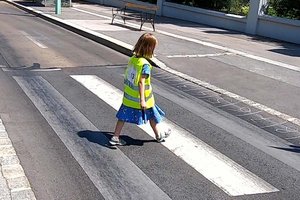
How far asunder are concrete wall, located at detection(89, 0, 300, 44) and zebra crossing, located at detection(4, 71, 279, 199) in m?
11.2

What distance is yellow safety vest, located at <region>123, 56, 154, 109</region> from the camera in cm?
526

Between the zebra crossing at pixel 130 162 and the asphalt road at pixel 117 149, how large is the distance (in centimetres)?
1

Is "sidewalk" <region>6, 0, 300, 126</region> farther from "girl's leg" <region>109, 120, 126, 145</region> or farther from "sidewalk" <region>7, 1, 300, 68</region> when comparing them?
"girl's leg" <region>109, 120, 126, 145</region>

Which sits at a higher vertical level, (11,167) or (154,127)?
(154,127)

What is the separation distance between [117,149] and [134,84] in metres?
0.83

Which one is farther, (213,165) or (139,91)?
(139,91)

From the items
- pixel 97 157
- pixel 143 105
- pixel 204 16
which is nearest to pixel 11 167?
pixel 97 157

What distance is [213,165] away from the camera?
5074 mm

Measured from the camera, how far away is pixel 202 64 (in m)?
11.4

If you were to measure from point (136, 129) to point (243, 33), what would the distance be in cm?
1361

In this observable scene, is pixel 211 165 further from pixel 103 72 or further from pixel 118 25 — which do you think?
pixel 118 25

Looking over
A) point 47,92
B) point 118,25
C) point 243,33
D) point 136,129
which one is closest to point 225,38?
point 243,33

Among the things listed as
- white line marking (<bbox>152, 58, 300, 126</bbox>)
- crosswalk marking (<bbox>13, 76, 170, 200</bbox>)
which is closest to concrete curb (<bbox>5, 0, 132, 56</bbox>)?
white line marking (<bbox>152, 58, 300, 126</bbox>)

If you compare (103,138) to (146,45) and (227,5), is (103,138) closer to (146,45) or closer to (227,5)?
(146,45)
